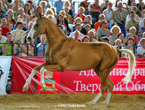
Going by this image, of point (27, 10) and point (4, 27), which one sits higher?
point (27, 10)

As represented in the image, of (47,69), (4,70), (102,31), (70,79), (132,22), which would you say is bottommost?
(70,79)

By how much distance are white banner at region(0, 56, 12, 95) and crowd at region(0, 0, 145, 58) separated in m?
0.31

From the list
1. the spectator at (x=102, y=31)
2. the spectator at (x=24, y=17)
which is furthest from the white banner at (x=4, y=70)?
the spectator at (x=102, y=31)

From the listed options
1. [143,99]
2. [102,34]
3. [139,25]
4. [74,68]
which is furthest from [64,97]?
[139,25]

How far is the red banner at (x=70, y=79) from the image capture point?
7828 mm

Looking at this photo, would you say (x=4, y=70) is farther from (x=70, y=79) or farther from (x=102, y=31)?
(x=102, y=31)

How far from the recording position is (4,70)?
7.72 metres

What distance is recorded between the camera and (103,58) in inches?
254

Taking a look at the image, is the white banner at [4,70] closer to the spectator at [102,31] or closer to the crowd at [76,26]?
the crowd at [76,26]

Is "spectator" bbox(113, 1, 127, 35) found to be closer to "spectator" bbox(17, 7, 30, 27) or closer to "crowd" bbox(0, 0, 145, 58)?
"crowd" bbox(0, 0, 145, 58)

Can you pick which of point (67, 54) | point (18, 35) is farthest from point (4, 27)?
point (67, 54)

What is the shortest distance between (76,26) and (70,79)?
2.43 m

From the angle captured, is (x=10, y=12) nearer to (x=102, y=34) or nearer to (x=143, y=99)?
(x=102, y=34)

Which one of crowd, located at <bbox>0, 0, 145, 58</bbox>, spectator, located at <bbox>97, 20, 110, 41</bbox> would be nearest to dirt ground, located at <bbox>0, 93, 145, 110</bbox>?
crowd, located at <bbox>0, 0, 145, 58</bbox>
